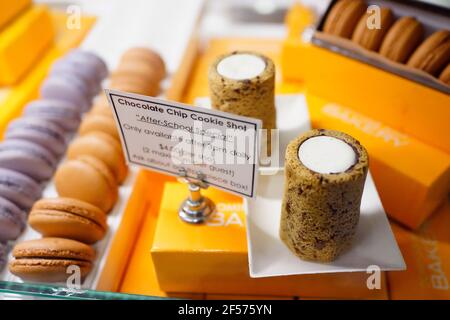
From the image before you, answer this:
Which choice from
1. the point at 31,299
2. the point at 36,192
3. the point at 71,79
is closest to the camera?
the point at 31,299

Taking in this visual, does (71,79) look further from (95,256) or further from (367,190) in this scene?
(367,190)

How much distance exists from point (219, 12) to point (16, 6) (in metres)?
0.76

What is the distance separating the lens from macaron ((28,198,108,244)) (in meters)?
0.91

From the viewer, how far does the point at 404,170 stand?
958 mm

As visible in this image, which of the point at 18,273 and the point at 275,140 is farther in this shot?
the point at 275,140

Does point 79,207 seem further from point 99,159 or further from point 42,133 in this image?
point 42,133

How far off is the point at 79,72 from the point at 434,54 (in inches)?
39.8

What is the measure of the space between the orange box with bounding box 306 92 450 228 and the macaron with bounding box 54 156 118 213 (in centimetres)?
55

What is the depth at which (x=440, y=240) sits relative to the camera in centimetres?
99

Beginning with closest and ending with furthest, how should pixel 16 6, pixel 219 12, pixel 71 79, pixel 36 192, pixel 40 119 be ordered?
pixel 36 192 < pixel 40 119 < pixel 71 79 < pixel 16 6 < pixel 219 12

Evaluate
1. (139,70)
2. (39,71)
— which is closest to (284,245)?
(139,70)

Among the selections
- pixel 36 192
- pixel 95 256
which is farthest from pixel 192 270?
pixel 36 192

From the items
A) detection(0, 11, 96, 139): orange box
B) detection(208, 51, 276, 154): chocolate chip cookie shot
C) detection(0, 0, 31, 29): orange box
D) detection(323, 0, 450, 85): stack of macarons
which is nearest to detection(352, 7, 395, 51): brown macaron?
detection(323, 0, 450, 85): stack of macarons

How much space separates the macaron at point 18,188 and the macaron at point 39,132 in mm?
120
